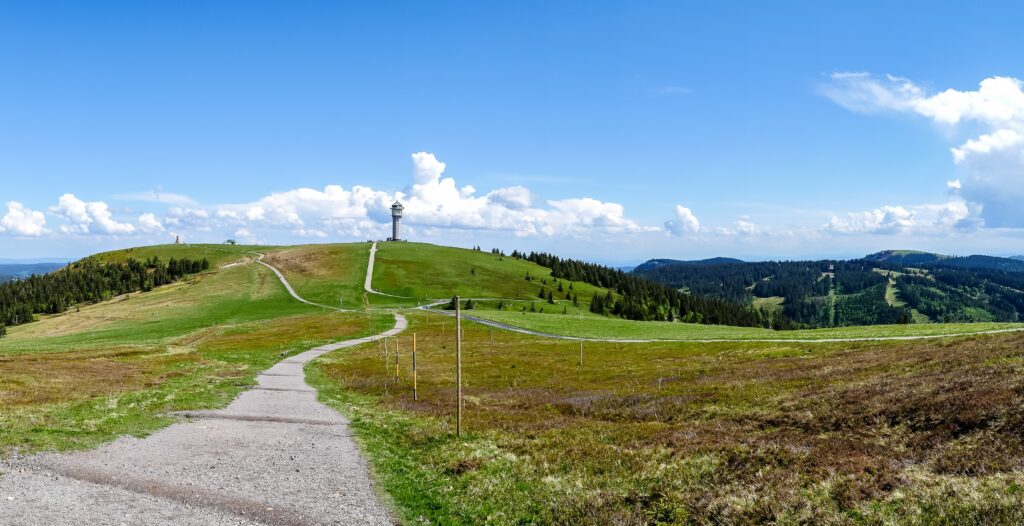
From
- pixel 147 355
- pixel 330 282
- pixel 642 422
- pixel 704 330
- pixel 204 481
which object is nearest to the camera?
pixel 204 481

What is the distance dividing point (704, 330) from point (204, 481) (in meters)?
90.6

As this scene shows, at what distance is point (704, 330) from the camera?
97.6 meters

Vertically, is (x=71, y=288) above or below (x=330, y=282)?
below

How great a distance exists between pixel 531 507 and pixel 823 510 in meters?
7.90

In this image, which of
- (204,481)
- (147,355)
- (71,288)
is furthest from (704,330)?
(71,288)

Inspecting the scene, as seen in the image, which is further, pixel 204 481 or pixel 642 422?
pixel 642 422

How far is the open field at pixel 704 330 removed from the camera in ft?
203

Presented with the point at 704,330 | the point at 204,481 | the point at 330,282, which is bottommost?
the point at 704,330

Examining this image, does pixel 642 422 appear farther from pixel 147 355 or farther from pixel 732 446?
pixel 147 355

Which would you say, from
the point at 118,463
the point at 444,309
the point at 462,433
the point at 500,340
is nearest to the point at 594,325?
the point at 500,340

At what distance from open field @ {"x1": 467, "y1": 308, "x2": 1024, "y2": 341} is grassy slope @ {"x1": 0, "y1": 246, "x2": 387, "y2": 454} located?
3334 centimetres

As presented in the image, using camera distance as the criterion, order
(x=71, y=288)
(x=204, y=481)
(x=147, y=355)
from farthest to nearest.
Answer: (x=71, y=288) < (x=147, y=355) < (x=204, y=481)

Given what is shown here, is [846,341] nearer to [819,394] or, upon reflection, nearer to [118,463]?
[819,394]

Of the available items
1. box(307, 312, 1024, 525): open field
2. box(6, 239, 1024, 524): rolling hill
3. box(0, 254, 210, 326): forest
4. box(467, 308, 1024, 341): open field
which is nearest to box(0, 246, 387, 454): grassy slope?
box(6, 239, 1024, 524): rolling hill
